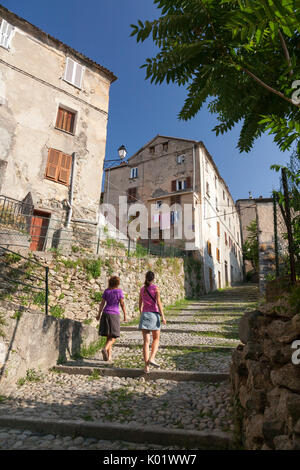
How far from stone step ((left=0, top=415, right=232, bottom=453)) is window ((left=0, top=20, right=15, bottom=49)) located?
1516 cm

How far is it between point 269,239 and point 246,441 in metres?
12.2

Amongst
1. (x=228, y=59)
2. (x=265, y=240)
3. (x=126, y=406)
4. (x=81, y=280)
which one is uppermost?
(x=265, y=240)

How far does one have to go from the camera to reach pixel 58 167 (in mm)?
13164

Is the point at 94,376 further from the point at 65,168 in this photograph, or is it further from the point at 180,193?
the point at 180,193

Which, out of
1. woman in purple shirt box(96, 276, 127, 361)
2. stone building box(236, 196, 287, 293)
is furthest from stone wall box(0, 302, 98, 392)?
stone building box(236, 196, 287, 293)

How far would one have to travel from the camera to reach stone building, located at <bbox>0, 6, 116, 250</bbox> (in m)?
11.9

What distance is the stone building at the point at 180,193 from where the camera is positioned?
19969 mm

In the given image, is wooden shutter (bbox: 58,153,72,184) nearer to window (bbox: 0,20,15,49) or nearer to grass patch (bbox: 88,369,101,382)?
window (bbox: 0,20,15,49)

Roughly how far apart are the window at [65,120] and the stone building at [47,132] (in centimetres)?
5

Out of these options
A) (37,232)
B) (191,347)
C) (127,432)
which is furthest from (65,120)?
(127,432)

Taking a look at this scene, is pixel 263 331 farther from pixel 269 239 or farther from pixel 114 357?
pixel 269 239

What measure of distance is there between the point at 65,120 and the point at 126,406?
14.0 meters

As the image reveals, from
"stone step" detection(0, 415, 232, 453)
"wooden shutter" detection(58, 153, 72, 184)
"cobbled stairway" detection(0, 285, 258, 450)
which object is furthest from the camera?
"wooden shutter" detection(58, 153, 72, 184)

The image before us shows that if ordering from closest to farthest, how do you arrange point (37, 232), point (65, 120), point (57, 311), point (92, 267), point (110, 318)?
point (110, 318) < point (57, 311) < point (92, 267) < point (37, 232) < point (65, 120)
